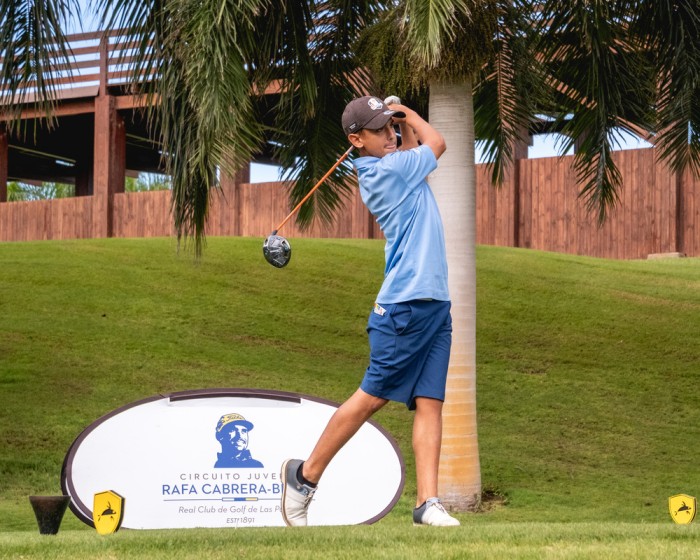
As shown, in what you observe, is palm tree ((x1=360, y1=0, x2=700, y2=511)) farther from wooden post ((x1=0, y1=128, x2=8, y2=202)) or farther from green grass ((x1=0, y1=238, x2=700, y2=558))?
wooden post ((x1=0, y1=128, x2=8, y2=202))

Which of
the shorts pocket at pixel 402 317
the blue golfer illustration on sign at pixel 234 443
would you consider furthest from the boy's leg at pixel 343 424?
the blue golfer illustration on sign at pixel 234 443

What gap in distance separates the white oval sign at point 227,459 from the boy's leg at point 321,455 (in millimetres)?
1010

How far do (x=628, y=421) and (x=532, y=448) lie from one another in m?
1.37

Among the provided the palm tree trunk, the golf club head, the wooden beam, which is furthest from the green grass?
the wooden beam

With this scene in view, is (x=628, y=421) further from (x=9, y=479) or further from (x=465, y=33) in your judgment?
(x=9, y=479)

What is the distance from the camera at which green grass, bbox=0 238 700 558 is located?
8266 millimetres

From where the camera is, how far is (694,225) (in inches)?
683

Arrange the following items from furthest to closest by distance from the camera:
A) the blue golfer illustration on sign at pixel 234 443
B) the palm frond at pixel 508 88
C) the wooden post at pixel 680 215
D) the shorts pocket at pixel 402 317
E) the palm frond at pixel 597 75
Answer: the wooden post at pixel 680 215, the palm frond at pixel 508 88, the palm frond at pixel 597 75, the blue golfer illustration on sign at pixel 234 443, the shorts pocket at pixel 402 317

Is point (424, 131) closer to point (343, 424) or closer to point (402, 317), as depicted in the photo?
point (402, 317)

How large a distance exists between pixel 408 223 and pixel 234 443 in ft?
6.77

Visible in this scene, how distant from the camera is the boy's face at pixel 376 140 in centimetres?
445

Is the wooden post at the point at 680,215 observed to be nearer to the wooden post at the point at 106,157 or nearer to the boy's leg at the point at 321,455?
the wooden post at the point at 106,157

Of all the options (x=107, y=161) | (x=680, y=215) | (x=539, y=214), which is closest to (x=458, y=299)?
(x=680, y=215)

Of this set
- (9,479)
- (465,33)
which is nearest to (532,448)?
(465,33)
